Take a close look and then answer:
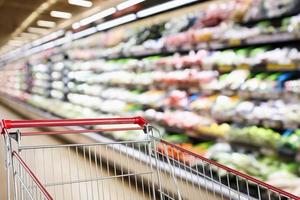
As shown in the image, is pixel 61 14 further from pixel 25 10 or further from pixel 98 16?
pixel 98 16

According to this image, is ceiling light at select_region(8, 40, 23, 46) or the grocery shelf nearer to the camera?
the grocery shelf

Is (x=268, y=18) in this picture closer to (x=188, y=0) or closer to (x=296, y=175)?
(x=188, y=0)

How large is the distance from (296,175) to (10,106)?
11.2 meters

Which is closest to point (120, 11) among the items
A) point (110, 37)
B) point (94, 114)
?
point (110, 37)

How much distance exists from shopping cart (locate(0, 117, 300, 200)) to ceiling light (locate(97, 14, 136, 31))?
1.45 metres

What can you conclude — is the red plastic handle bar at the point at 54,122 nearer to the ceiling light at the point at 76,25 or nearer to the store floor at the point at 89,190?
the store floor at the point at 89,190

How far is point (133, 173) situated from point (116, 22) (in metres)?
2.56

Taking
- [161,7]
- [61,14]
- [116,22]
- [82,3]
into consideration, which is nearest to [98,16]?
[116,22]

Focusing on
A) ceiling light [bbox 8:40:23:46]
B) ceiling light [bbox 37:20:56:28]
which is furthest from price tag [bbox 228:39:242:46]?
ceiling light [bbox 8:40:23:46]

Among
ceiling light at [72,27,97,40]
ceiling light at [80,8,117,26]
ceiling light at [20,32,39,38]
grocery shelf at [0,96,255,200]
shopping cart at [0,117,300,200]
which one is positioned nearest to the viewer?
shopping cart at [0,117,300,200]

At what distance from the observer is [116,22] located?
15.5 ft

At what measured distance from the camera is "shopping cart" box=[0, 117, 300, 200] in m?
1.61

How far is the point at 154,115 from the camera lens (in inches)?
156

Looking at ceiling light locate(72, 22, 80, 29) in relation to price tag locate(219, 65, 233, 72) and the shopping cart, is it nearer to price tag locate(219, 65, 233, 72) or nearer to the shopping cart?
the shopping cart
